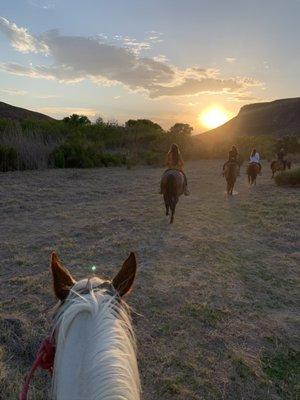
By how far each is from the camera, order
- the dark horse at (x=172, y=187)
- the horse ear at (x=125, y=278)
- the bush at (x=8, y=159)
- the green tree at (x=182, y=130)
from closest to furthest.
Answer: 1. the horse ear at (x=125, y=278)
2. the dark horse at (x=172, y=187)
3. the bush at (x=8, y=159)
4. the green tree at (x=182, y=130)

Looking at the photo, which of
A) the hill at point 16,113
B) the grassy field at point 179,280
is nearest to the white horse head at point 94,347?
the grassy field at point 179,280

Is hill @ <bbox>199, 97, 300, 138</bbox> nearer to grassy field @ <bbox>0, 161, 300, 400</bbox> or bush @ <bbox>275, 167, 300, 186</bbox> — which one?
bush @ <bbox>275, 167, 300, 186</bbox>

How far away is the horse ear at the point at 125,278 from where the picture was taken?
1.74 m

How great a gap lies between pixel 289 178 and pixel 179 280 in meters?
10.6

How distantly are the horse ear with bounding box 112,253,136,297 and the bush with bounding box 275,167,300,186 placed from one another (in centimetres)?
1418

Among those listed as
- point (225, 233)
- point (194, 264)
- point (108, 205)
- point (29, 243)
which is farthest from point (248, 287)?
point (108, 205)

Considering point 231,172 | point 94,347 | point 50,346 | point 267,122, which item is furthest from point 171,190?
point 267,122

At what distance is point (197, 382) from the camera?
11.4 ft

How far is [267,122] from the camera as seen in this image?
3093 inches

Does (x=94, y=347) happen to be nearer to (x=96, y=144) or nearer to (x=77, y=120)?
(x=96, y=144)

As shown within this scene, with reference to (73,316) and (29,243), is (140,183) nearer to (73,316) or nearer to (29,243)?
(29,243)

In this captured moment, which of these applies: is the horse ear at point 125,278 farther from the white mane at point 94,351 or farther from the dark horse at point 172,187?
the dark horse at point 172,187

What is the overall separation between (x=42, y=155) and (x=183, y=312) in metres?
13.8

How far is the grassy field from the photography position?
142 inches
